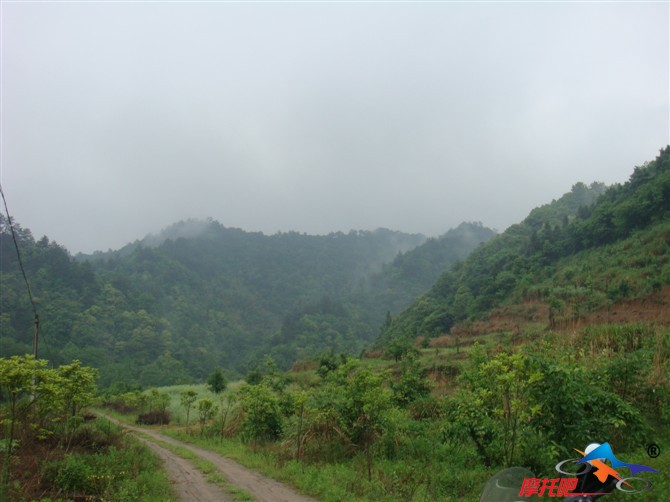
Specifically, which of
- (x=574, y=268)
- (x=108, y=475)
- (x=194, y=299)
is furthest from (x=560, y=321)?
(x=194, y=299)

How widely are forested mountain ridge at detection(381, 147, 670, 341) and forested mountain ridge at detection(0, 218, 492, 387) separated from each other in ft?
57.0

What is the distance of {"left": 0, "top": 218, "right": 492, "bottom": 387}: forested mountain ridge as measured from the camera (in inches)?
2093

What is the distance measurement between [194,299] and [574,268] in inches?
2988

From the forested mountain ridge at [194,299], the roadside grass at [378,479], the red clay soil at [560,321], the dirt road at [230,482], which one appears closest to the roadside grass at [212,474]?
the dirt road at [230,482]

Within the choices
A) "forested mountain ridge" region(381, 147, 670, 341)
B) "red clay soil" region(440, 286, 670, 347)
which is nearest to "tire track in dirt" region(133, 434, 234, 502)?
"red clay soil" region(440, 286, 670, 347)

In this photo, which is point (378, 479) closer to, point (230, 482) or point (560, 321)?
point (230, 482)

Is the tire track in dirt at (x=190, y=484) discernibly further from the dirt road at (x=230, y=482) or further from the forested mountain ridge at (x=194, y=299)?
the forested mountain ridge at (x=194, y=299)

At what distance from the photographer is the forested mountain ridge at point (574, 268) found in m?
31.1

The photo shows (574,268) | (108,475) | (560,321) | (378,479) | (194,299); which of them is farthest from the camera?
(194,299)

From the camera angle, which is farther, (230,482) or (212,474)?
(212,474)

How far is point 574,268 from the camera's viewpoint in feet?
136

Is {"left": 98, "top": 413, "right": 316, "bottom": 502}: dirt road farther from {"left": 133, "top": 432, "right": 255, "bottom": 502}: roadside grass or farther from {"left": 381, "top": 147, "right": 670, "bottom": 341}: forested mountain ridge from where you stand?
{"left": 381, "top": 147, "right": 670, "bottom": 341}: forested mountain ridge

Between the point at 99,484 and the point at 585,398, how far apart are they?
8103 millimetres

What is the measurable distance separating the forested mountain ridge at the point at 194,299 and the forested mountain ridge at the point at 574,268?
17365mm
